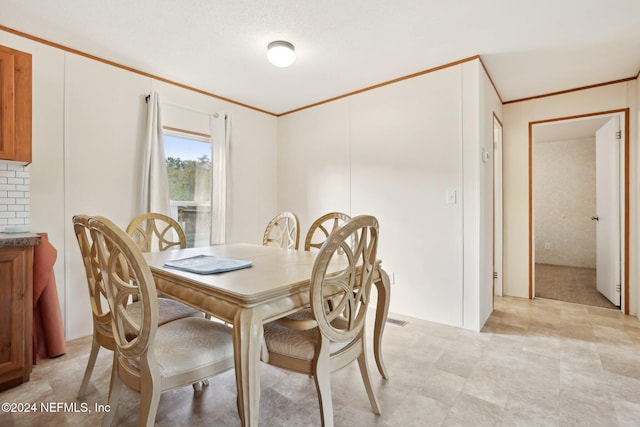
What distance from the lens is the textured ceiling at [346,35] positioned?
1.92m

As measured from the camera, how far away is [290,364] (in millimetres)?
1326

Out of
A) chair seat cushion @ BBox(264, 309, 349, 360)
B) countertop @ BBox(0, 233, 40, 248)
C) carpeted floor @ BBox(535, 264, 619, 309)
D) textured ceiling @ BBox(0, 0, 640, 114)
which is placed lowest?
carpeted floor @ BBox(535, 264, 619, 309)

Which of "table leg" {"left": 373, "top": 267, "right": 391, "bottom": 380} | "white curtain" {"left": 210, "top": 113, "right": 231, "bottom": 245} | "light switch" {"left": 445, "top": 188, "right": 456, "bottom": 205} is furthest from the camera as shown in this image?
"white curtain" {"left": 210, "top": 113, "right": 231, "bottom": 245}

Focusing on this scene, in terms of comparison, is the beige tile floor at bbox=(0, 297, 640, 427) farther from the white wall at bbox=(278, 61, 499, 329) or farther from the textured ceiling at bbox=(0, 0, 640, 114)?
the textured ceiling at bbox=(0, 0, 640, 114)

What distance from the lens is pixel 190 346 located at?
1.30 m

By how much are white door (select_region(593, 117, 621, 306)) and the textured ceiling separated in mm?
674

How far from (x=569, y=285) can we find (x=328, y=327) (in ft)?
14.4

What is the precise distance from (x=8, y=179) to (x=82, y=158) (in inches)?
19.0

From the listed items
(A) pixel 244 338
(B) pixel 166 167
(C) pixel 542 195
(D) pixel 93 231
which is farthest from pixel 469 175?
(C) pixel 542 195

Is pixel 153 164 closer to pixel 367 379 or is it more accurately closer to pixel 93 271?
pixel 93 271

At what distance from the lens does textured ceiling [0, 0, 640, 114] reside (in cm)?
192

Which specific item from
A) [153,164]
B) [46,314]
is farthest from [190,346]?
[153,164]

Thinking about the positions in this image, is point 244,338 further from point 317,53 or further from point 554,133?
point 554,133

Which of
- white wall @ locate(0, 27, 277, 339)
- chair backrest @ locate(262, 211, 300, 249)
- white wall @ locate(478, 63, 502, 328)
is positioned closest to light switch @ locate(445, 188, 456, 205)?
white wall @ locate(478, 63, 502, 328)
